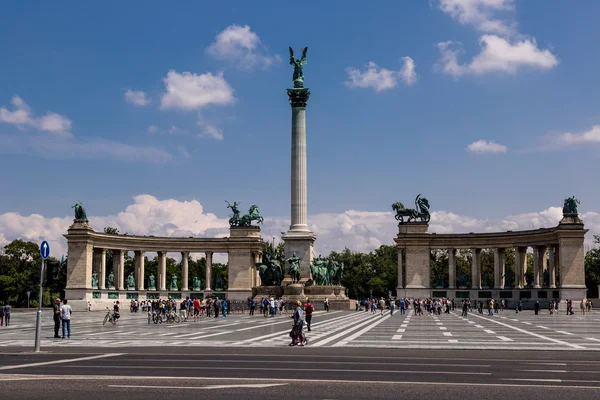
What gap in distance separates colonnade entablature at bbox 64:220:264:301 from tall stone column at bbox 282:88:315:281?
3924 centimetres

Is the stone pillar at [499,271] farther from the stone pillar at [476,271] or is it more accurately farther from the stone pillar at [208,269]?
the stone pillar at [208,269]

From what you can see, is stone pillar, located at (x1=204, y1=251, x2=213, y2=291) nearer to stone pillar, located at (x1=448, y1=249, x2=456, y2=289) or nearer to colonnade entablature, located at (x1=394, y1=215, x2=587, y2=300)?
colonnade entablature, located at (x1=394, y1=215, x2=587, y2=300)

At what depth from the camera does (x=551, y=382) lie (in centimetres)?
1806

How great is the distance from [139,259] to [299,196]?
45.1m

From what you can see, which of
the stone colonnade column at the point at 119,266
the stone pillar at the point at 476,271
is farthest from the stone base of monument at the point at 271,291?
the stone pillar at the point at 476,271

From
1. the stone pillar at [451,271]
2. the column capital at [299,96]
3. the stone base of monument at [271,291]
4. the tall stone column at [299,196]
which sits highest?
the column capital at [299,96]

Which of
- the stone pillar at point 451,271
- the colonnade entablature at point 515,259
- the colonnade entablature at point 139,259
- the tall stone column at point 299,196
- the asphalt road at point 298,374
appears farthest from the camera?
the stone pillar at point 451,271

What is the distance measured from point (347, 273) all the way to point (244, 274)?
54444mm

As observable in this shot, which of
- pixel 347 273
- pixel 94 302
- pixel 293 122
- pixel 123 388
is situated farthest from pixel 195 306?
pixel 347 273

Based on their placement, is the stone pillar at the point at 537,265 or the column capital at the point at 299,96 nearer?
the column capital at the point at 299,96

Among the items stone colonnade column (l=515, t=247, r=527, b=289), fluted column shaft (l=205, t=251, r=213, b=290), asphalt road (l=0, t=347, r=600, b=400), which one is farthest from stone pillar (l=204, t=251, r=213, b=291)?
asphalt road (l=0, t=347, r=600, b=400)

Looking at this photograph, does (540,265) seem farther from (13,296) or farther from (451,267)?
(13,296)

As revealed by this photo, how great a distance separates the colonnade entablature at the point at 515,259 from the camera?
336 feet

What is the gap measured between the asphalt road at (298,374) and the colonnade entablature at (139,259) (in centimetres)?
8649
